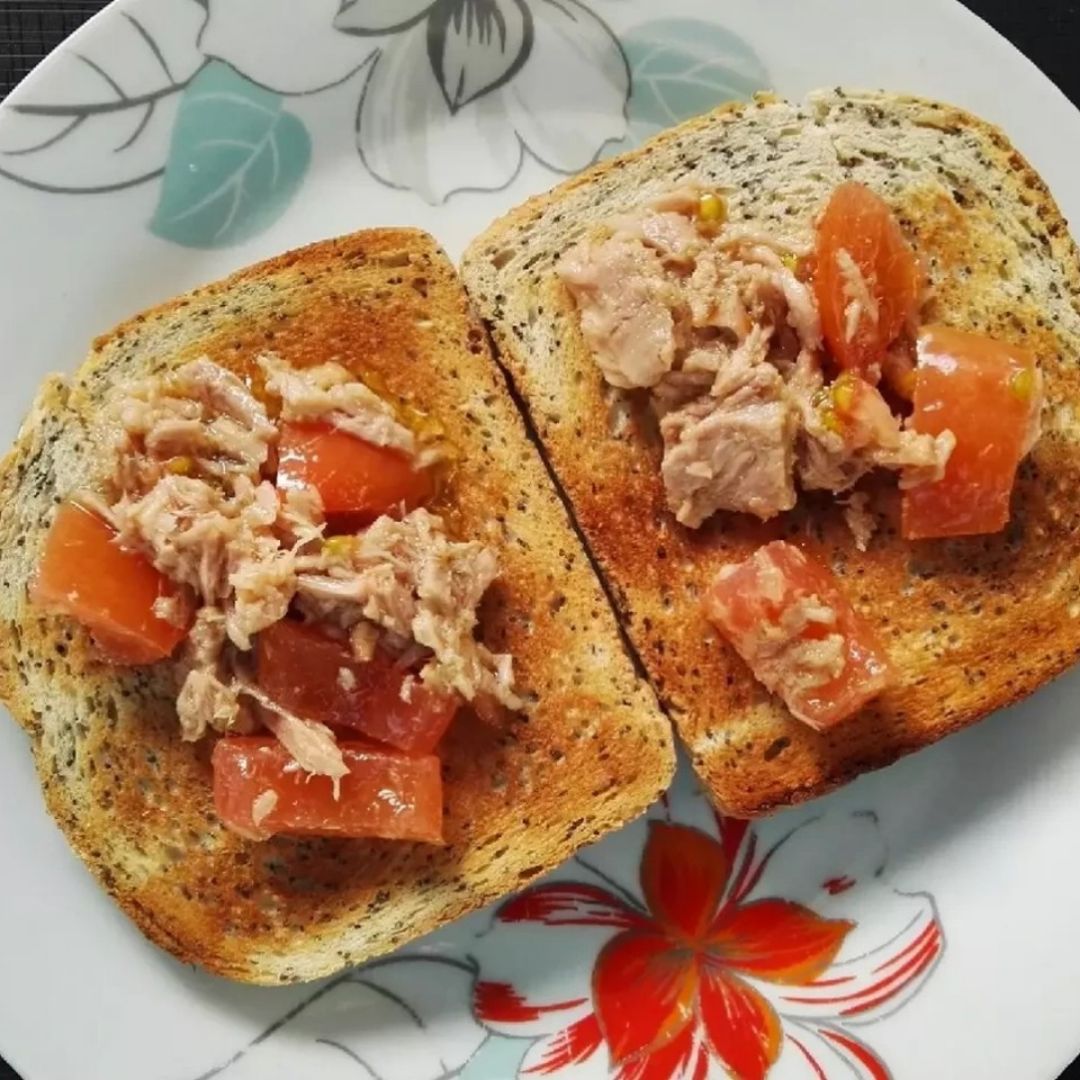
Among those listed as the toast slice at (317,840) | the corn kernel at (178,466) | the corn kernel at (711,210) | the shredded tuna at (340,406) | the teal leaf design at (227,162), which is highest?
the teal leaf design at (227,162)

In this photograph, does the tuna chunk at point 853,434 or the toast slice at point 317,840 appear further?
the toast slice at point 317,840

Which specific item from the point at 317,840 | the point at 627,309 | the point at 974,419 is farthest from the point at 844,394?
the point at 317,840

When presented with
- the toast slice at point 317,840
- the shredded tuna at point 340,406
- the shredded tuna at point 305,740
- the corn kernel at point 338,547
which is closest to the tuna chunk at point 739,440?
the toast slice at point 317,840

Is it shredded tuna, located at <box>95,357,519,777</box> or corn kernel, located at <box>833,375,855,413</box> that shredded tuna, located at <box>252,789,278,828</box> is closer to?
shredded tuna, located at <box>95,357,519,777</box>

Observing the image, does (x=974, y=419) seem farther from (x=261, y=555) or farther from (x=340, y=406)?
(x=261, y=555)

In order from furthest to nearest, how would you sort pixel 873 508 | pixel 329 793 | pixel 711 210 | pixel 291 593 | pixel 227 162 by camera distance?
1. pixel 227 162
2. pixel 873 508
3. pixel 711 210
4. pixel 329 793
5. pixel 291 593

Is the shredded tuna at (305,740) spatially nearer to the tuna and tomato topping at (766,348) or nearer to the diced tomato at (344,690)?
the diced tomato at (344,690)
